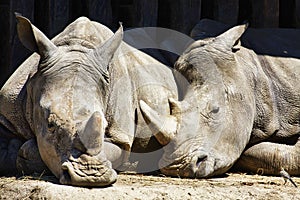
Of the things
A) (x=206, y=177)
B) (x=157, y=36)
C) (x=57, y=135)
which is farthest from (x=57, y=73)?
(x=157, y=36)

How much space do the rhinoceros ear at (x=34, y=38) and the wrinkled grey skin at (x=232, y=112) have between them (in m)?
0.95

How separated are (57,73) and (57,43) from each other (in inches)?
22.6

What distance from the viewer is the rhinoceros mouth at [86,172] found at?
6398 millimetres

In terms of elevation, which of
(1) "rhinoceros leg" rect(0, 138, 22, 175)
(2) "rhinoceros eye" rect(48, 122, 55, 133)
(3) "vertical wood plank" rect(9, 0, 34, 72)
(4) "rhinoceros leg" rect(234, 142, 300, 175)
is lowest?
(4) "rhinoceros leg" rect(234, 142, 300, 175)

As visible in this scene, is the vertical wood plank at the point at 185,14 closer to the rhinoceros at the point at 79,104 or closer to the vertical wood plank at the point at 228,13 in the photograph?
the vertical wood plank at the point at 228,13

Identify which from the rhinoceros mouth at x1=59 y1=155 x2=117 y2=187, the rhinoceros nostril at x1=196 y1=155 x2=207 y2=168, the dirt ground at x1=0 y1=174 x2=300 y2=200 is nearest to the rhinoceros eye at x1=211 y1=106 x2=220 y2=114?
the rhinoceros nostril at x1=196 y1=155 x2=207 y2=168

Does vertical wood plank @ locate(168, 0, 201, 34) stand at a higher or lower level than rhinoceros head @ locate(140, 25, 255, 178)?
higher

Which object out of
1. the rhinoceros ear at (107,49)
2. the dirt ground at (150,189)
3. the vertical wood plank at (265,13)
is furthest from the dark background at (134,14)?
the dirt ground at (150,189)

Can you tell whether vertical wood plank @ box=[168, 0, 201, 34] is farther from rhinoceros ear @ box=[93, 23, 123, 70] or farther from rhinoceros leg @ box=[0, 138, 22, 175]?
rhinoceros leg @ box=[0, 138, 22, 175]

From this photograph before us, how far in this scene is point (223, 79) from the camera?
8.27m

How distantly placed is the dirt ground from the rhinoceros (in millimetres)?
143

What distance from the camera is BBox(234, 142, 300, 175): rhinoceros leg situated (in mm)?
8398

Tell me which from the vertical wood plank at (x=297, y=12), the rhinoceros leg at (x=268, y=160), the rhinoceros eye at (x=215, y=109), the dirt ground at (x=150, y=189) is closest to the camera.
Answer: the dirt ground at (x=150, y=189)

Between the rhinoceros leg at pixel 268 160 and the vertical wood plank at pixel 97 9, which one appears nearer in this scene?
the rhinoceros leg at pixel 268 160
